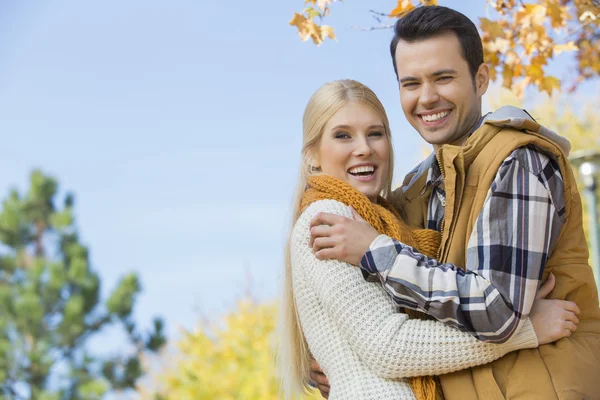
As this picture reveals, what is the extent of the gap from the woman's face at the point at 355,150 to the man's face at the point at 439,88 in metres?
A: 0.17

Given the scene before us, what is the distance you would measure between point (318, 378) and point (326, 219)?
0.81 meters

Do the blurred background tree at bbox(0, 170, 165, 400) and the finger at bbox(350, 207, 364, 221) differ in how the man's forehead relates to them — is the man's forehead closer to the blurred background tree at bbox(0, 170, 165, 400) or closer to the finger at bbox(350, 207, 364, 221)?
the finger at bbox(350, 207, 364, 221)

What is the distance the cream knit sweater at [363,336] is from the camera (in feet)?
8.27

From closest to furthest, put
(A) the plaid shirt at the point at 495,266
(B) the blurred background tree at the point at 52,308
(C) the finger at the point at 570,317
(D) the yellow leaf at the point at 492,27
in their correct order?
(A) the plaid shirt at the point at 495,266 → (C) the finger at the point at 570,317 → (D) the yellow leaf at the point at 492,27 → (B) the blurred background tree at the point at 52,308

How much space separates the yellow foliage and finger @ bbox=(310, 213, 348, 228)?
8210 mm

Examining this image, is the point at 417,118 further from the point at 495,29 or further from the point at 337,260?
the point at 495,29

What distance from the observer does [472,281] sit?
2.43 meters

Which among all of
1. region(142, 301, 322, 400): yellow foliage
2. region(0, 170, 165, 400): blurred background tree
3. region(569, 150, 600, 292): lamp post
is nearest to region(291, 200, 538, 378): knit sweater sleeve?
region(569, 150, 600, 292): lamp post

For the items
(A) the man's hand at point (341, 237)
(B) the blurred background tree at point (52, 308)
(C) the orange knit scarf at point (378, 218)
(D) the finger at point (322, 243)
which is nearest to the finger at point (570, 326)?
(C) the orange knit scarf at point (378, 218)

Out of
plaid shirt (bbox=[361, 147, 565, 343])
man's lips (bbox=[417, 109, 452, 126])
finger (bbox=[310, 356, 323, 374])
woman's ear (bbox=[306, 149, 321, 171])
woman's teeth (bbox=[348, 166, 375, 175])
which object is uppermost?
man's lips (bbox=[417, 109, 452, 126])

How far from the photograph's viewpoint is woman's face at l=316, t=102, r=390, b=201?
10.5 ft

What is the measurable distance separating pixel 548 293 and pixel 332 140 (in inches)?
41.8

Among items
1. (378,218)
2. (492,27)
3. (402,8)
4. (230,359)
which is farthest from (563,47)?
(230,359)

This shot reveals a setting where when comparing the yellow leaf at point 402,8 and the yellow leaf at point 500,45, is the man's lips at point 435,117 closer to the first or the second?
the yellow leaf at point 402,8
